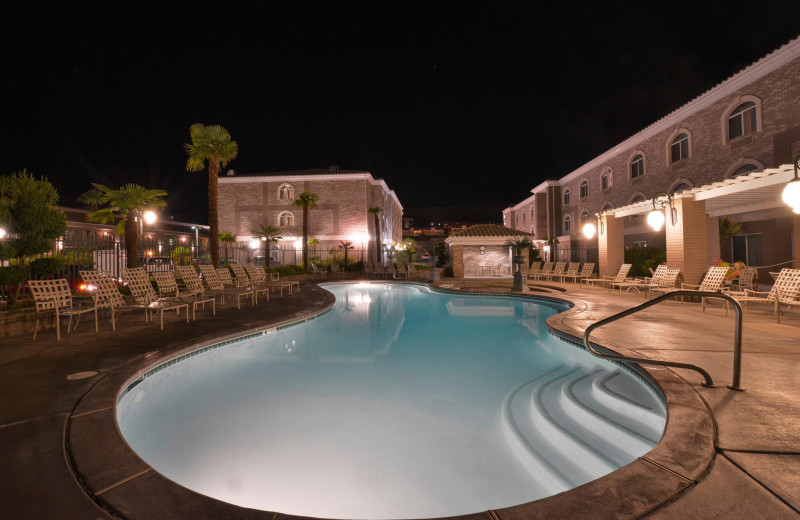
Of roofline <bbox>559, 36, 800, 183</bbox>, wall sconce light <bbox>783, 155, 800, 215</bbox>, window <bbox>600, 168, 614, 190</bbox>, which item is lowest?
wall sconce light <bbox>783, 155, 800, 215</bbox>

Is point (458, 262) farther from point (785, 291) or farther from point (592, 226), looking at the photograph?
point (785, 291)

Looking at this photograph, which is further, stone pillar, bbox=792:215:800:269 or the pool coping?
stone pillar, bbox=792:215:800:269

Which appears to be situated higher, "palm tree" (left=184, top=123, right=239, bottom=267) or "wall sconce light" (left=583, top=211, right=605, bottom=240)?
"palm tree" (left=184, top=123, right=239, bottom=267)

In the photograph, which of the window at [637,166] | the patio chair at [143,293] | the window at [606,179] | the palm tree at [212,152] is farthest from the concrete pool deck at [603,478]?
the window at [606,179]

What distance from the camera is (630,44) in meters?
20.6

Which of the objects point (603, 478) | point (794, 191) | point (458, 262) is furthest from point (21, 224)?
point (458, 262)

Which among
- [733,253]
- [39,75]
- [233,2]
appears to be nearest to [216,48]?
[233,2]

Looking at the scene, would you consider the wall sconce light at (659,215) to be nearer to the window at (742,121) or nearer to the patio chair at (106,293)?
the window at (742,121)

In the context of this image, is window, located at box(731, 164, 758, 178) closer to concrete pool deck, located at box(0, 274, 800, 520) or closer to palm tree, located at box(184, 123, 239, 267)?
concrete pool deck, located at box(0, 274, 800, 520)

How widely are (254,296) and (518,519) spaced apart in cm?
981

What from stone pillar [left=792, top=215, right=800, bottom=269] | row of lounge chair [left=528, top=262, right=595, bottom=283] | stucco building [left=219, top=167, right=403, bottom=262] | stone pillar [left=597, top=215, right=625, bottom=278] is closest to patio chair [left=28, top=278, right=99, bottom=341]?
stone pillar [left=597, top=215, right=625, bottom=278]

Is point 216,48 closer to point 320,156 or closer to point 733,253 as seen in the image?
point 320,156

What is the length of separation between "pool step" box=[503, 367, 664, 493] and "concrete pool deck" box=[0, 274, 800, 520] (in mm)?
447

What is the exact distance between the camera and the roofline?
11.9 meters
